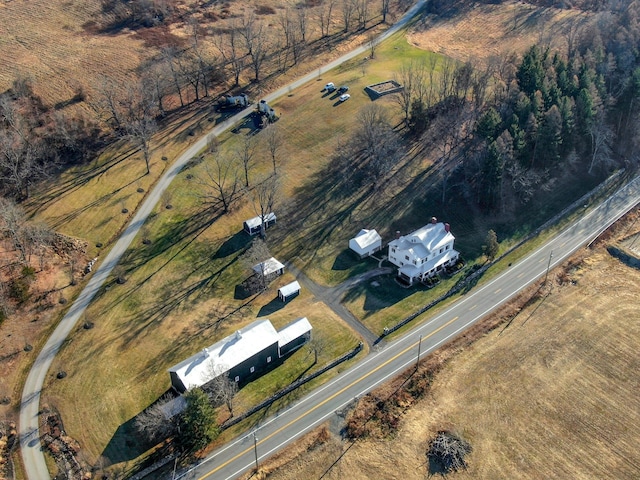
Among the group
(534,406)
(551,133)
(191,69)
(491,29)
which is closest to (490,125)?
(551,133)

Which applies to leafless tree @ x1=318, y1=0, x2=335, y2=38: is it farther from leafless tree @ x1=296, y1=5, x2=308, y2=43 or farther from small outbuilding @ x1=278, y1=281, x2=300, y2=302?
small outbuilding @ x1=278, y1=281, x2=300, y2=302

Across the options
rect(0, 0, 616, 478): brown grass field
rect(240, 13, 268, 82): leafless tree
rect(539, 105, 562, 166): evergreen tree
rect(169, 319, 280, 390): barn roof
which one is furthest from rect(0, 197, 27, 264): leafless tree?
rect(539, 105, 562, 166): evergreen tree

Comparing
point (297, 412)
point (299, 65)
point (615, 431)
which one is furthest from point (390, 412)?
point (299, 65)

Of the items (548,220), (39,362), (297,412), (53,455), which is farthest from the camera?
(548,220)

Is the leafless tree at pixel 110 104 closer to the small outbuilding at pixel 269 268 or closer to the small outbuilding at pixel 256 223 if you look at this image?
the small outbuilding at pixel 256 223

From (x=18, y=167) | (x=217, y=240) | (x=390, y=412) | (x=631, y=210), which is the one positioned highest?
(x=18, y=167)

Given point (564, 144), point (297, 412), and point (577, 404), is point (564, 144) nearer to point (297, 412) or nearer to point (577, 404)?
point (577, 404)

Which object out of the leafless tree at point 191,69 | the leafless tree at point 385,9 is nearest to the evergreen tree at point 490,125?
the leafless tree at point 191,69
